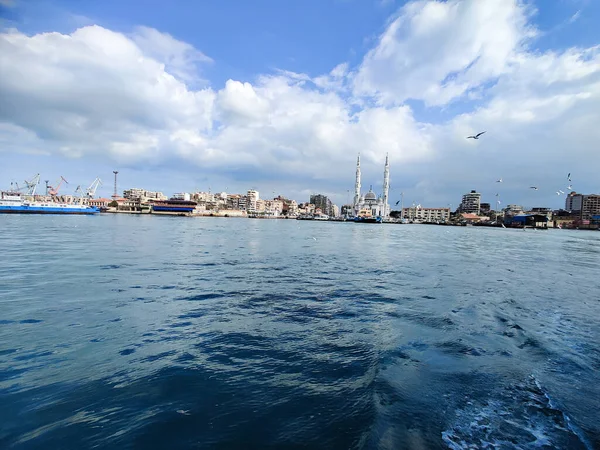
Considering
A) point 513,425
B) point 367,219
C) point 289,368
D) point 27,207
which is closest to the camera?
point 513,425

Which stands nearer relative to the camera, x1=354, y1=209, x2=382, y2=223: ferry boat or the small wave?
the small wave

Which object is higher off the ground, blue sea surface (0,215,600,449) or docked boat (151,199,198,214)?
docked boat (151,199,198,214)

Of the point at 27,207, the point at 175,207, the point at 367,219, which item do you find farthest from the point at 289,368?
the point at 367,219

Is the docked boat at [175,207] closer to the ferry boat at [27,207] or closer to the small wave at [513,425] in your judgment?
the ferry boat at [27,207]

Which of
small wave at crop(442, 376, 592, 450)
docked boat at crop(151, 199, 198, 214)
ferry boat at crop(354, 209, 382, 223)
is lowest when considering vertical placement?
small wave at crop(442, 376, 592, 450)

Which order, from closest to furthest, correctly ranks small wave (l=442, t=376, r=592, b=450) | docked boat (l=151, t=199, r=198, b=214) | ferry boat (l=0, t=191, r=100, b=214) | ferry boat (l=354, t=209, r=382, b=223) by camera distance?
small wave (l=442, t=376, r=592, b=450) → ferry boat (l=0, t=191, r=100, b=214) → docked boat (l=151, t=199, r=198, b=214) → ferry boat (l=354, t=209, r=382, b=223)

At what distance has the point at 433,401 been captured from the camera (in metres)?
4.97

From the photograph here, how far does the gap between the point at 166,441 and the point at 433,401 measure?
389 cm

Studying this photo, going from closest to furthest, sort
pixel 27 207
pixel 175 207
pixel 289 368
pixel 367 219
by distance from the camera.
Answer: pixel 289 368 < pixel 27 207 < pixel 175 207 < pixel 367 219

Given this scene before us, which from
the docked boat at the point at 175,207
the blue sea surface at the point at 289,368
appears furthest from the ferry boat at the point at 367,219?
the blue sea surface at the point at 289,368

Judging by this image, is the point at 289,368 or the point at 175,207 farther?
the point at 175,207

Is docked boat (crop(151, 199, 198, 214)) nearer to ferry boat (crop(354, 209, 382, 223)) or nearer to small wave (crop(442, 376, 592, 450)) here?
ferry boat (crop(354, 209, 382, 223))

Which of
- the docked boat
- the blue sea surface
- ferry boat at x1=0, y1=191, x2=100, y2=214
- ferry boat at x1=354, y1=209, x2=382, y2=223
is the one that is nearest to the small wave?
the blue sea surface

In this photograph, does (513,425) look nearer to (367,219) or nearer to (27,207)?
(27,207)
